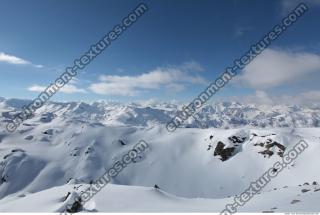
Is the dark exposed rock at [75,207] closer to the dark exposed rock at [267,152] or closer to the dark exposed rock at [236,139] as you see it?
the dark exposed rock at [267,152]

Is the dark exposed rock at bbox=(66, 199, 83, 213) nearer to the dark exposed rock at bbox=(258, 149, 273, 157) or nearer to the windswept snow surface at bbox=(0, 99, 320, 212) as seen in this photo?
the windswept snow surface at bbox=(0, 99, 320, 212)

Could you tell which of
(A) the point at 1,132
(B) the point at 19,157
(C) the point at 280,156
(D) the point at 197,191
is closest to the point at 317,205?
(D) the point at 197,191

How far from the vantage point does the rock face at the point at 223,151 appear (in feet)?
454

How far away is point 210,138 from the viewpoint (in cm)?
15888

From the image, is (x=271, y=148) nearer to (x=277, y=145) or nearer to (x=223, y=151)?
(x=277, y=145)

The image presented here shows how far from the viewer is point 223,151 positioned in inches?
5566

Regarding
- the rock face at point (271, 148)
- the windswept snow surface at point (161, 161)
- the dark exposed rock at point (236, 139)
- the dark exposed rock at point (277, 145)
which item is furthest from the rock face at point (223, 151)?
the dark exposed rock at point (277, 145)

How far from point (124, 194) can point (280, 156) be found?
109 m

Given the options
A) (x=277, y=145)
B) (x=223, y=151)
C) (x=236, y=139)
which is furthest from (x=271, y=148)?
(x=223, y=151)

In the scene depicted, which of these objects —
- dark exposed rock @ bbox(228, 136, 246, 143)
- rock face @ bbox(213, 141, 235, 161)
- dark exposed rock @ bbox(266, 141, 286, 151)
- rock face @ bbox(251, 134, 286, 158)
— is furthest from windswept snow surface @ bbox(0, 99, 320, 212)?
rock face @ bbox(213, 141, 235, 161)

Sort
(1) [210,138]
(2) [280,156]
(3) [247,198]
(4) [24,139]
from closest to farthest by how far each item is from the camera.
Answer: (3) [247,198] < (2) [280,156] < (1) [210,138] < (4) [24,139]

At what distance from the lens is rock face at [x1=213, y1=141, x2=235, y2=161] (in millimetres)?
138375

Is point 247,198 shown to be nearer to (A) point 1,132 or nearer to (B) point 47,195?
(B) point 47,195

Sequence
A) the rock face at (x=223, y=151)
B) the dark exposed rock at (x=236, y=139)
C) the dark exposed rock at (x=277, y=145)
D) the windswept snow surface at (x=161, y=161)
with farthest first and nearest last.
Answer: the dark exposed rock at (x=236, y=139) < the rock face at (x=223, y=151) < the dark exposed rock at (x=277, y=145) < the windswept snow surface at (x=161, y=161)
